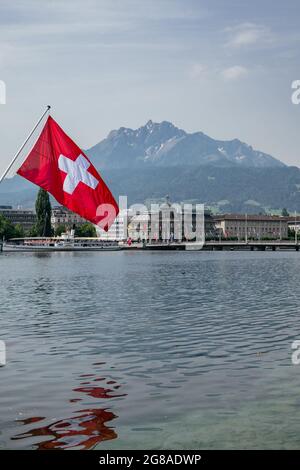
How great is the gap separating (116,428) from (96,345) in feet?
31.0

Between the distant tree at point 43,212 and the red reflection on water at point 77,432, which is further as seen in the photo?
the distant tree at point 43,212

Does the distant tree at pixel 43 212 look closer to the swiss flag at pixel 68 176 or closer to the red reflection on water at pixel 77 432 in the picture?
the swiss flag at pixel 68 176

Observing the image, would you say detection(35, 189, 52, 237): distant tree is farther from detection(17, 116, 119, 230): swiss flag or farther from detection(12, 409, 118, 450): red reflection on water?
detection(12, 409, 118, 450): red reflection on water

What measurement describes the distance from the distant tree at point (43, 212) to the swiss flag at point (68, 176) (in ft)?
495

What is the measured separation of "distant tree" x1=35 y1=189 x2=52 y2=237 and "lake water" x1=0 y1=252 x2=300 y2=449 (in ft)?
450

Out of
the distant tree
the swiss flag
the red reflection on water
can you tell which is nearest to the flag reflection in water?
the red reflection on water

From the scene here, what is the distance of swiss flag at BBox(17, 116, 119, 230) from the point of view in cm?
1333

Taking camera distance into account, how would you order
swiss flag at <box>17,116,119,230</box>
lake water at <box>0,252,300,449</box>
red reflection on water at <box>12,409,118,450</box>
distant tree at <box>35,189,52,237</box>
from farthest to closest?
distant tree at <box>35,189,52,237</box>, swiss flag at <box>17,116,119,230</box>, lake water at <box>0,252,300,449</box>, red reflection on water at <box>12,409,118,450</box>

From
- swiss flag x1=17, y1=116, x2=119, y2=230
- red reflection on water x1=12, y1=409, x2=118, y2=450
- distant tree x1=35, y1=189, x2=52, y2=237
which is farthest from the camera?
distant tree x1=35, y1=189, x2=52, y2=237

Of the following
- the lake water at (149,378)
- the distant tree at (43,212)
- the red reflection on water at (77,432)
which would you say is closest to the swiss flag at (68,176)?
the red reflection on water at (77,432)

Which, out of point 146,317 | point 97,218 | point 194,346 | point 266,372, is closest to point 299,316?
point 146,317

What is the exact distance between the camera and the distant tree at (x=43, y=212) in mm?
169012

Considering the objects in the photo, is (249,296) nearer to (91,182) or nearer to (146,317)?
(146,317)

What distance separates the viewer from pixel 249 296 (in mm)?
41438
